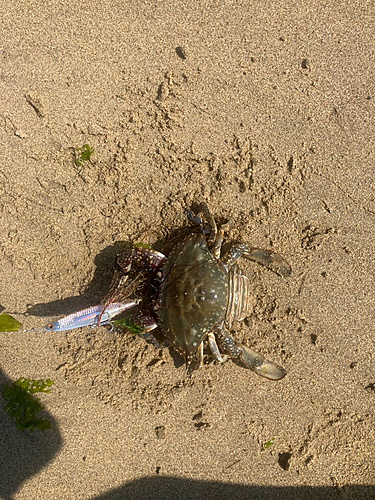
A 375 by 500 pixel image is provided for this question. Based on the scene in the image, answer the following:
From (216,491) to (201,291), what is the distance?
228cm

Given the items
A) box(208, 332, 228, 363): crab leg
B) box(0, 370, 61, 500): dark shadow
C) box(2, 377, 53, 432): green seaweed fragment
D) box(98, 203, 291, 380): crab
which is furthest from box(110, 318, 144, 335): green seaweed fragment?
box(0, 370, 61, 500): dark shadow

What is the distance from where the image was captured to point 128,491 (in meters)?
3.59

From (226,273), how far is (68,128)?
2300 millimetres

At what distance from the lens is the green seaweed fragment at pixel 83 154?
137 inches

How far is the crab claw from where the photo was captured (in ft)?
10.9

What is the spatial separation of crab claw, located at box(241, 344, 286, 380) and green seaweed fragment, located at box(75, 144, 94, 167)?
2.60m

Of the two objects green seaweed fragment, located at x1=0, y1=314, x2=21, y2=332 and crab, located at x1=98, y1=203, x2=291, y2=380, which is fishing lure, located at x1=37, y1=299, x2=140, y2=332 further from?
green seaweed fragment, located at x1=0, y1=314, x2=21, y2=332

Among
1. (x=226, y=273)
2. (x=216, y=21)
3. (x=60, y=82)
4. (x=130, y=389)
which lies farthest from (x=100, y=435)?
(x=216, y=21)

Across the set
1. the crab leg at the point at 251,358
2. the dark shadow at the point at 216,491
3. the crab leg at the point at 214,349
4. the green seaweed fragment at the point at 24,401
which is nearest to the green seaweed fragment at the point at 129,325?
the crab leg at the point at 214,349

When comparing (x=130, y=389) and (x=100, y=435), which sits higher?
(x=130, y=389)

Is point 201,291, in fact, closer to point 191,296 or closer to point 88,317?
point 191,296

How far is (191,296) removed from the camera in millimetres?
3186

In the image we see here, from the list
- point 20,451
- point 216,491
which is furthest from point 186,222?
point 20,451

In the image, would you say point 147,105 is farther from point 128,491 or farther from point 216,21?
point 128,491
